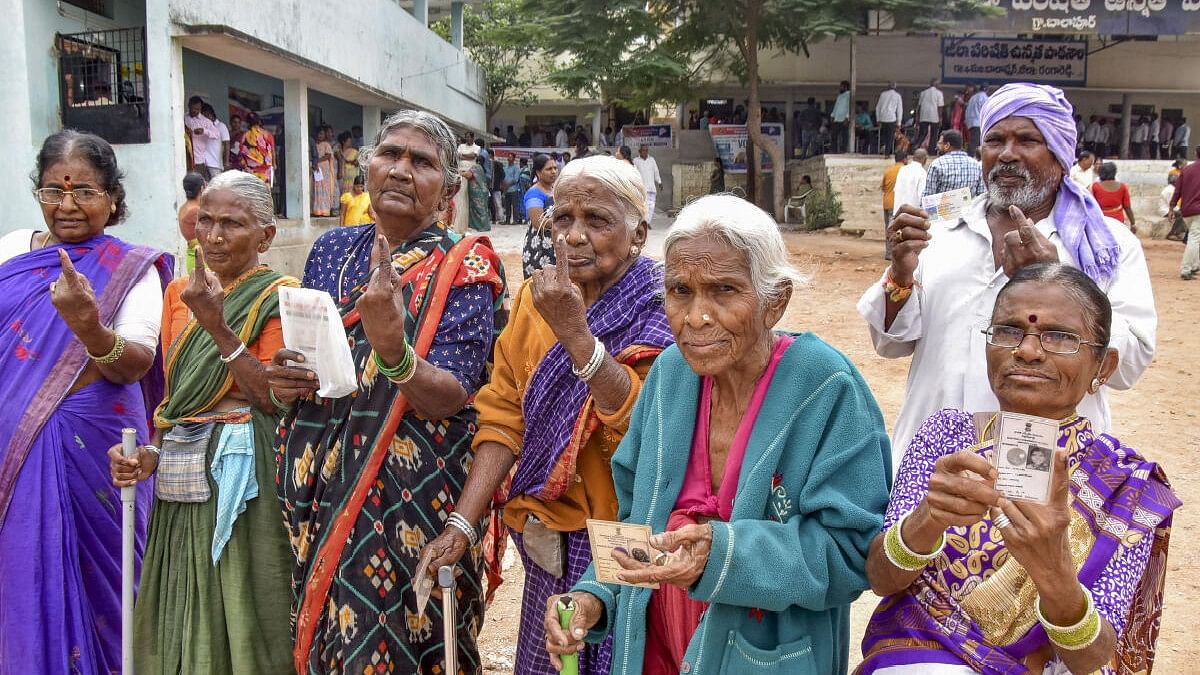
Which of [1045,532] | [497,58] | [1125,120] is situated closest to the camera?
[1045,532]

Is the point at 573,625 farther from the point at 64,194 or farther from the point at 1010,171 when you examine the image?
the point at 64,194

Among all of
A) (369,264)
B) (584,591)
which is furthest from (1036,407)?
(369,264)

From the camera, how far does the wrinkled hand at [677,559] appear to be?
1889 mm

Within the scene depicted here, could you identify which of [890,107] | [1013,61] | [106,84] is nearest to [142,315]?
[106,84]

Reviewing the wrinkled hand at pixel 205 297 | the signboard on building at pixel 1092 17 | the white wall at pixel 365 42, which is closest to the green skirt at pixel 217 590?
the wrinkled hand at pixel 205 297

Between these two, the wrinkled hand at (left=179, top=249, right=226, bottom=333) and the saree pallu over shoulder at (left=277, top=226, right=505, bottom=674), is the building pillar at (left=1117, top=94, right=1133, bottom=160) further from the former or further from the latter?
the wrinkled hand at (left=179, top=249, right=226, bottom=333)

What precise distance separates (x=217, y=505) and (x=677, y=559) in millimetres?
1868

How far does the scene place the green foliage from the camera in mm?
19859

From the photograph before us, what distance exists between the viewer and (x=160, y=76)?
1121cm

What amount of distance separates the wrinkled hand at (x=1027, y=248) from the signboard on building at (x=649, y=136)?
78.0ft

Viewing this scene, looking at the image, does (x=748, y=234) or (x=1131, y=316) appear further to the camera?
(x=1131, y=316)

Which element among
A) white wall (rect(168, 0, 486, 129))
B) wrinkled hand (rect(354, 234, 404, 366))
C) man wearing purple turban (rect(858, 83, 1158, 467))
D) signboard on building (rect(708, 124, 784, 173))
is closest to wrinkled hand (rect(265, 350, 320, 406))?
wrinkled hand (rect(354, 234, 404, 366))

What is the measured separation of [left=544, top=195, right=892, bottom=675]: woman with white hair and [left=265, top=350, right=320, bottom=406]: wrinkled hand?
Answer: 101cm

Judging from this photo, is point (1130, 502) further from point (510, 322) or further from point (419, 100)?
point (419, 100)
